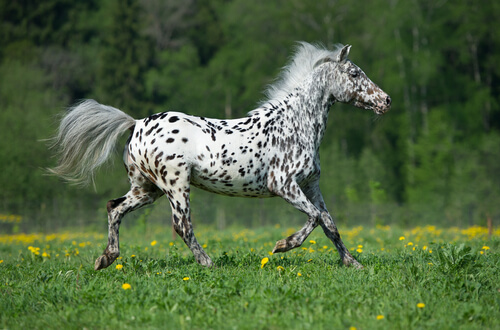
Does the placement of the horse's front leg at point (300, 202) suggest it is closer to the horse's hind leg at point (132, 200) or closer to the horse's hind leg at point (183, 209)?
the horse's hind leg at point (183, 209)

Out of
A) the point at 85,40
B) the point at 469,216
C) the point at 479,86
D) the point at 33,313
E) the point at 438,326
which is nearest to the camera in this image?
the point at 438,326

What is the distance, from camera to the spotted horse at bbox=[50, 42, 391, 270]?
6.75 metres

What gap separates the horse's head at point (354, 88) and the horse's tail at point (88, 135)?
8.75 feet

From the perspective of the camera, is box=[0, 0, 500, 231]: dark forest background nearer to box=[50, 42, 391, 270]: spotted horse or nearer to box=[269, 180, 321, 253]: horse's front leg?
box=[50, 42, 391, 270]: spotted horse

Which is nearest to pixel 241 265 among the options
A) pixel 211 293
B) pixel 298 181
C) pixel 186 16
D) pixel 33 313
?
pixel 298 181

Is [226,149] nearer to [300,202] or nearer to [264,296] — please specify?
[300,202]

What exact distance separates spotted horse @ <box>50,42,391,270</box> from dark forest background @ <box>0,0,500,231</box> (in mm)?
16339

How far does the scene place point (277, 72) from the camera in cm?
3781

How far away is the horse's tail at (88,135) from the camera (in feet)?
23.5

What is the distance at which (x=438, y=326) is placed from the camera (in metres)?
4.33

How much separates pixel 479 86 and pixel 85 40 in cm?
3440

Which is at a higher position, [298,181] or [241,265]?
[298,181]

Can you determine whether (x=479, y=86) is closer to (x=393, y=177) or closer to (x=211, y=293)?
(x=393, y=177)

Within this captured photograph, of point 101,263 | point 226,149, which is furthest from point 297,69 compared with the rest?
point 101,263
